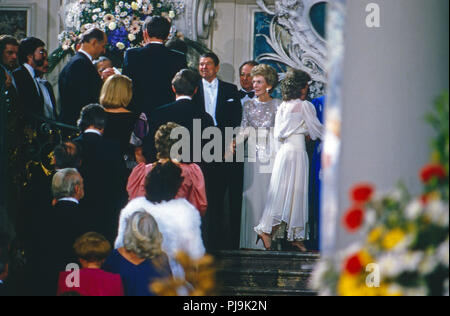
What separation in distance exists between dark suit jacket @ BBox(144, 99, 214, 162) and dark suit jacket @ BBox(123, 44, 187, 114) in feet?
1.59

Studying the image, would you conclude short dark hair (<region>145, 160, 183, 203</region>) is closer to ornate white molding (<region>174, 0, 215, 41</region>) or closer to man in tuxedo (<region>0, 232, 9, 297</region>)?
man in tuxedo (<region>0, 232, 9, 297</region>)

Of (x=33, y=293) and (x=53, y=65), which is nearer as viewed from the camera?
(x=33, y=293)

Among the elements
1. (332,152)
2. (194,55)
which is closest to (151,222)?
(332,152)

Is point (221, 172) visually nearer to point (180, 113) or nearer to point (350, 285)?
point (180, 113)

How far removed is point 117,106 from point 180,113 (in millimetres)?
504

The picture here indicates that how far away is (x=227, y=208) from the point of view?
348 inches

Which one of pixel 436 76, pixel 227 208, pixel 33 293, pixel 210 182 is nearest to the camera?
pixel 436 76

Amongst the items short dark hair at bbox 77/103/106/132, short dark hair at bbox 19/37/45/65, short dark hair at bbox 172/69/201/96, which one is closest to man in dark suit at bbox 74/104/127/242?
short dark hair at bbox 77/103/106/132

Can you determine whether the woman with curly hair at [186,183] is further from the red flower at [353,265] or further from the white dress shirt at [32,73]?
the red flower at [353,265]

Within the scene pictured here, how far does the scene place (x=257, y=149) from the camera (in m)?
8.46

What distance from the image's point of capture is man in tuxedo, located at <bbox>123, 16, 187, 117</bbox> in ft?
26.8

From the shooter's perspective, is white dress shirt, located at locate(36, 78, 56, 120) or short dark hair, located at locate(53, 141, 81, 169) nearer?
short dark hair, located at locate(53, 141, 81, 169)
